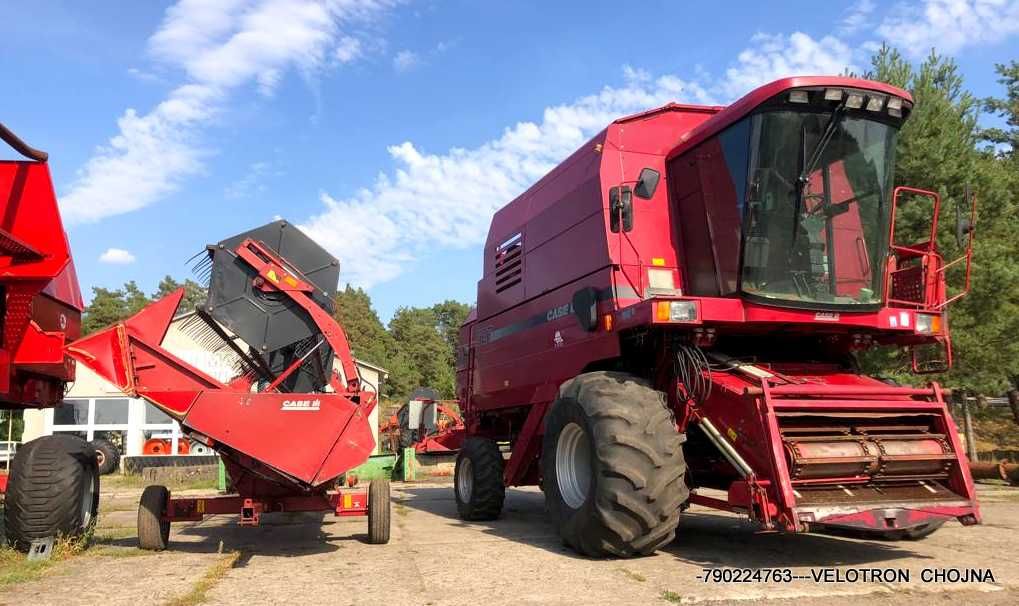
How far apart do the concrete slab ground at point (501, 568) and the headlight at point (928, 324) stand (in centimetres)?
182

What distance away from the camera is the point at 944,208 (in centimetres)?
1404

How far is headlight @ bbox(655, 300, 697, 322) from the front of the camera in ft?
18.0

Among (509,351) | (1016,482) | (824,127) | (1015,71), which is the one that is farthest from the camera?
(1015,71)

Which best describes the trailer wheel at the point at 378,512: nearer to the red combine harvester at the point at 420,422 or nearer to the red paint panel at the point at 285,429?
the red paint panel at the point at 285,429

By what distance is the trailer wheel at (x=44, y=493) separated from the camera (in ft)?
18.9

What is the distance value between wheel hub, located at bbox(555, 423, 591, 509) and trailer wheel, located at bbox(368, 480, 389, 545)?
1.61 m

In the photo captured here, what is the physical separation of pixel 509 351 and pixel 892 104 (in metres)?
5.00

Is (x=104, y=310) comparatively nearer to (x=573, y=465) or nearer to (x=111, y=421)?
(x=111, y=421)

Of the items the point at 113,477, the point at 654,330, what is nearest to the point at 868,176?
the point at 654,330

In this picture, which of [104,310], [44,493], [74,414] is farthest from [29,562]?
[104,310]

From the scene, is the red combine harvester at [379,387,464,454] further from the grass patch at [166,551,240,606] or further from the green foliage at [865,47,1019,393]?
the green foliage at [865,47,1019,393]

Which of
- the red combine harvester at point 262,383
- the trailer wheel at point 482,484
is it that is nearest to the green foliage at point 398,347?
the trailer wheel at point 482,484

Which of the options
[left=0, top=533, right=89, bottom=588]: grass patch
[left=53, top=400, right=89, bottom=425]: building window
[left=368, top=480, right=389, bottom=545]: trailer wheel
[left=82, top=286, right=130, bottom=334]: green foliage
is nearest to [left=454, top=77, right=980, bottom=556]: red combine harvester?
[left=368, top=480, right=389, bottom=545]: trailer wheel

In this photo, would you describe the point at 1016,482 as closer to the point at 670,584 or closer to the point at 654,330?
the point at 654,330
